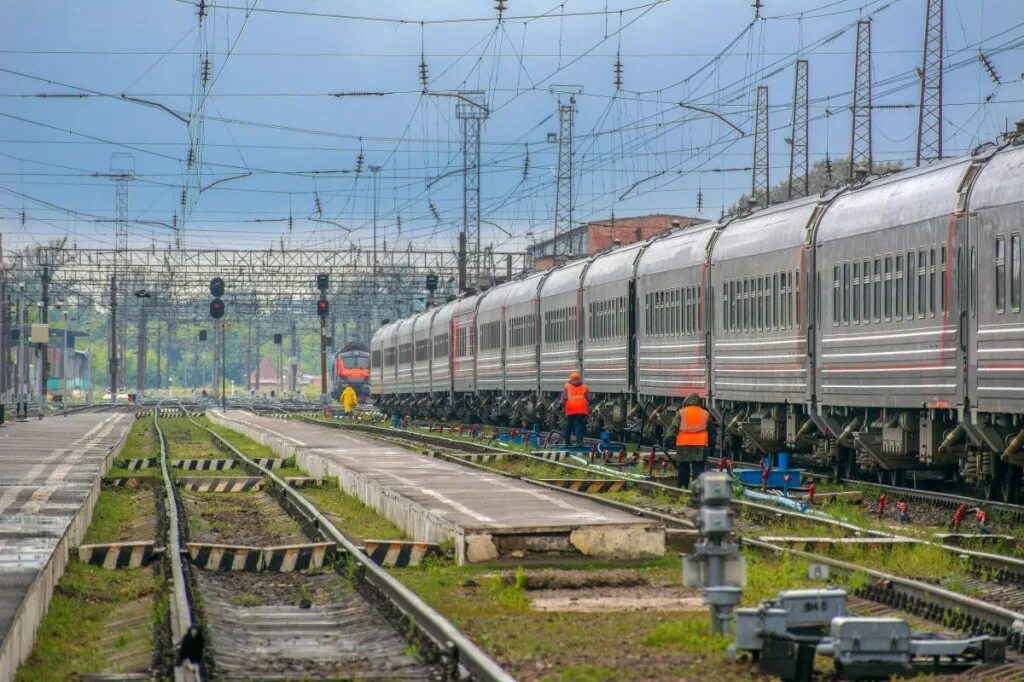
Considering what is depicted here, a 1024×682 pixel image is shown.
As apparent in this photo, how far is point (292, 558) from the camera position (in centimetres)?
1481

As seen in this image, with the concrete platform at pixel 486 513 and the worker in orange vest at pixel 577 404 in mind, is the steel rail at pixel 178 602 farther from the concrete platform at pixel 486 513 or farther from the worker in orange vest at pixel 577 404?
the worker in orange vest at pixel 577 404

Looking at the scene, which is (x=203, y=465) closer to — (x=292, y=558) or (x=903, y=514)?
(x=903, y=514)

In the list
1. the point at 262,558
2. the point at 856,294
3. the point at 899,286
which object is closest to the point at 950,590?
the point at 262,558

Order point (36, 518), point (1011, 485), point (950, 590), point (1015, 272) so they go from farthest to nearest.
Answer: point (1011, 485), point (36, 518), point (1015, 272), point (950, 590)

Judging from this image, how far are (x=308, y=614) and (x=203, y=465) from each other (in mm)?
21339

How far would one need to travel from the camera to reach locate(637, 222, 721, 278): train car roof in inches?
1209

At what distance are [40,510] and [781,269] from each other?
11.9m

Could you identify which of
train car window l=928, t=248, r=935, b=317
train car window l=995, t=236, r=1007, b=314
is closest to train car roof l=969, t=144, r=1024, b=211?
train car window l=995, t=236, r=1007, b=314

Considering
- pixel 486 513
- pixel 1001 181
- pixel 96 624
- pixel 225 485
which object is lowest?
pixel 96 624

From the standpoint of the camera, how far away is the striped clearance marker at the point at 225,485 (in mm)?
26609

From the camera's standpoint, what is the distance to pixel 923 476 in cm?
2455

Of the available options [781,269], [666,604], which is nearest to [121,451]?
[781,269]

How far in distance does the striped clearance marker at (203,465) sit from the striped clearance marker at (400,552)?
58.8 ft

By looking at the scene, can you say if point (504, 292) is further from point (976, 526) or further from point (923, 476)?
point (976, 526)
